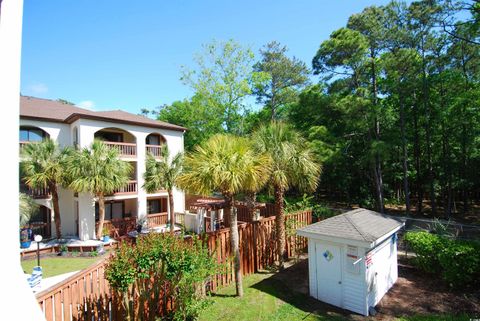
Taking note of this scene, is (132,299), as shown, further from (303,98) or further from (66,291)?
(303,98)

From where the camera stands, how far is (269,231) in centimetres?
1008

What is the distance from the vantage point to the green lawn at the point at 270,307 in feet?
21.5

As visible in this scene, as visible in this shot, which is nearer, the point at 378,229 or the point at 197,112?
the point at 378,229

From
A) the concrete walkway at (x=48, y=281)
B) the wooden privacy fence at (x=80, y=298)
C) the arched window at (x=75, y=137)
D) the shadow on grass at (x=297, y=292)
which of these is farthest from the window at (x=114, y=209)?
the wooden privacy fence at (x=80, y=298)

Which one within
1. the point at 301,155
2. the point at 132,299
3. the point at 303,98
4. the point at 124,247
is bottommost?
the point at 132,299

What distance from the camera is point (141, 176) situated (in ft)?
61.8

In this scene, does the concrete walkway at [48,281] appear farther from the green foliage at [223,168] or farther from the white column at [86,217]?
the green foliage at [223,168]

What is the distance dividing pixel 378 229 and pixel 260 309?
13.8ft

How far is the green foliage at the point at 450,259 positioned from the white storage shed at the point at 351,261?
1460mm

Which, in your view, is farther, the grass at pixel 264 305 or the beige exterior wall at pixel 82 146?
the beige exterior wall at pixel 82 146

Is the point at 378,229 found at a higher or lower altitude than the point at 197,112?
lower

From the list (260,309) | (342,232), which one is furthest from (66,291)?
(342,232)

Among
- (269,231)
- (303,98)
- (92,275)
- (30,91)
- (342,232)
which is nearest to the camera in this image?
(92,275)

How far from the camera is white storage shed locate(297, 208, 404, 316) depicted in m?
6.84
